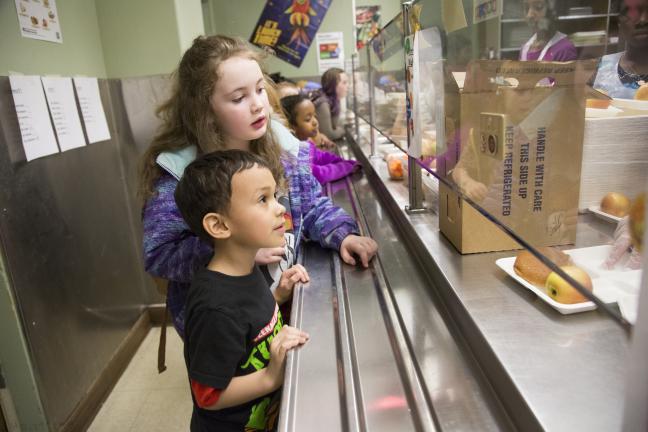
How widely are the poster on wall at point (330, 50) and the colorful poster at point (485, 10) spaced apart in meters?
4.89

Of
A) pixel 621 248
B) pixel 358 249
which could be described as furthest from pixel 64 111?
pixel 621 248

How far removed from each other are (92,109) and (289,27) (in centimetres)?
355

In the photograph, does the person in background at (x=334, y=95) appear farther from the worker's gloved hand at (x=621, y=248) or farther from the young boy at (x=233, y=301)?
the worker's gloved hand at (x=621, y=248)

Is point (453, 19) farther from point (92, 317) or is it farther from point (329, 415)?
point (92, 317)

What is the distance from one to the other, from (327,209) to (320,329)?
0.56 meters

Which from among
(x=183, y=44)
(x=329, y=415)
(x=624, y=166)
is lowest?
(x=329, y=415)

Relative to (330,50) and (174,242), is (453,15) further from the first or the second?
(330,50)

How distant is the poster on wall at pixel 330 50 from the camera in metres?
5.48

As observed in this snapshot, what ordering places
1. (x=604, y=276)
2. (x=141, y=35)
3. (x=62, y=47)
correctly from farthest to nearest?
(x=141, y=35) → (x=62, y=47) → (x=604, y=276)

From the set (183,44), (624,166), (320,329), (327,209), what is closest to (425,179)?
(327,209)

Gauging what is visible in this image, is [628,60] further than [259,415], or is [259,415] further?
[259,415]

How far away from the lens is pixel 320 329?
1005 mm

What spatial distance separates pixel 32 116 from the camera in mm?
1852

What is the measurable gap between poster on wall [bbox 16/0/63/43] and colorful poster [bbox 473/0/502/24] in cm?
187
